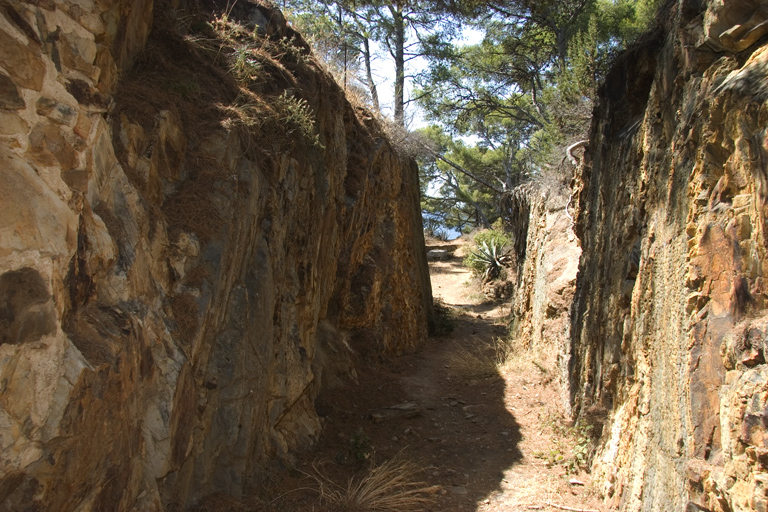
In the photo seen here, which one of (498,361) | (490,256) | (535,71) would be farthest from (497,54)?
(498,361)

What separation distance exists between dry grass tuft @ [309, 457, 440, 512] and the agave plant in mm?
11908

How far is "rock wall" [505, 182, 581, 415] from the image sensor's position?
8750 millimetres

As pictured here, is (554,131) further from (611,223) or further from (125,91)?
(125,91)

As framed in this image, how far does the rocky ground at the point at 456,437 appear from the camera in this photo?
208 inches

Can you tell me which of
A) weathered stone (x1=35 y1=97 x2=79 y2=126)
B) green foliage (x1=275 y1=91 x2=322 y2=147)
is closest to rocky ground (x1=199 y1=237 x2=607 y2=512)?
weathered stone (x1=35 y1=97 x2=79 y2=126)

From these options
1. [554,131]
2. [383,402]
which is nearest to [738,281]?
[383,402]

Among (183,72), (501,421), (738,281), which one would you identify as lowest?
(501,421)

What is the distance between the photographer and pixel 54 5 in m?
3.21

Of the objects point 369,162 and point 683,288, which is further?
point 369,162

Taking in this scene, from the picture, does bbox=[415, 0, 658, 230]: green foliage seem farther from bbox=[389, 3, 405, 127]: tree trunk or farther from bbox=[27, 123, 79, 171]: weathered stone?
bbox=[27, 123, 79, 171]: weathered stone

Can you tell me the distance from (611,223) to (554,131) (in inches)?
261

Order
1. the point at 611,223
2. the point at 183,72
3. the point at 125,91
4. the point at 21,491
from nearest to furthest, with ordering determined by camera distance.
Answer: the point at 21,491 < the point at 125,91 < the point at 183,72 < the point at 611,223

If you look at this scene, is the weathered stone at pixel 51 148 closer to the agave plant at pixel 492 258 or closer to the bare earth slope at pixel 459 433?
the bare earth slope at pixel 459 433

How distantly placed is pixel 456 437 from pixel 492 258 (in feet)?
34.6
